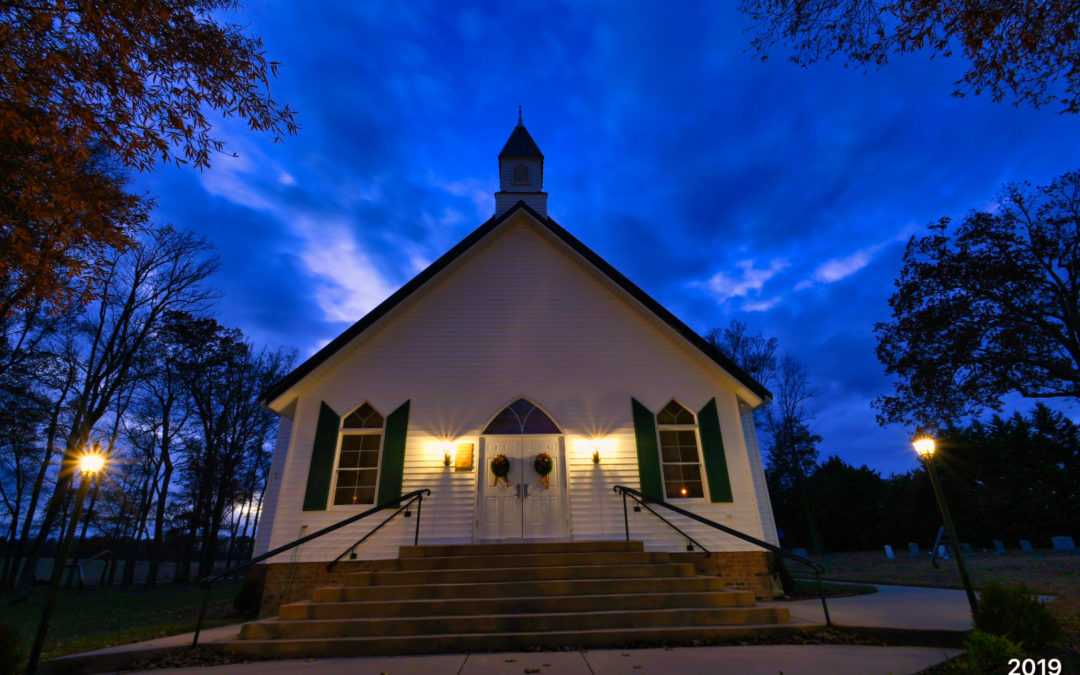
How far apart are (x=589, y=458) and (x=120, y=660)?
6.79 meters

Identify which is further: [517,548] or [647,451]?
[647,451]

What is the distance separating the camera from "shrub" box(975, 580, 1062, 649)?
393 centimetres

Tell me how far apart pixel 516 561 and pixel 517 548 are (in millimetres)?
414

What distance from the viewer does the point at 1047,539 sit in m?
18.9

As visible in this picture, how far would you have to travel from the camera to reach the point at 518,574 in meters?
6.55

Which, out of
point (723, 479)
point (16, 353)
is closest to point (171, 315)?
point (16, 353)

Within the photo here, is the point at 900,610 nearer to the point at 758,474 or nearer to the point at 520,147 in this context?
the point at 758,474

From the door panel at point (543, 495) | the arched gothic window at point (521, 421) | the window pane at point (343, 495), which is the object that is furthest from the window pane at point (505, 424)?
the window pane at point (343, 495)

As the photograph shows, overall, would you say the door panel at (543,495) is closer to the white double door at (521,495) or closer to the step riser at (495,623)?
the white double door at (521,495)

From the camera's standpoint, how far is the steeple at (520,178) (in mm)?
12188

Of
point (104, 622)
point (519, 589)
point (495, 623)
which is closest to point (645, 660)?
point (495, 623)

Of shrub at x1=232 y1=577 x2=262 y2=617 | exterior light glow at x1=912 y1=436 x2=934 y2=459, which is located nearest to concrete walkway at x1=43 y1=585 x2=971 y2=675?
exterior light glow at x1=912 y1=436 x2=934 y2=459

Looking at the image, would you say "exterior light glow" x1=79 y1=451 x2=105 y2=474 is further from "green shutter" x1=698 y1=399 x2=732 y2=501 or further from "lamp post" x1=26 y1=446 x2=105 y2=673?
"green shutter" x1=698 y1=399 x2=732 y2=501

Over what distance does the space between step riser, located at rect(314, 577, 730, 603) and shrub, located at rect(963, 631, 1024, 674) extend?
2921mm
